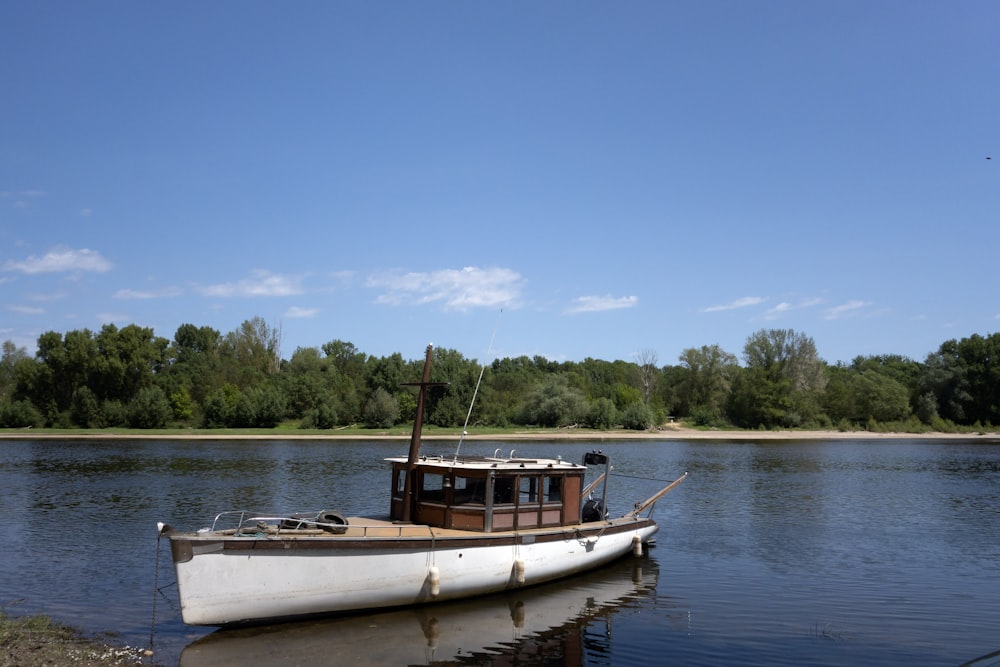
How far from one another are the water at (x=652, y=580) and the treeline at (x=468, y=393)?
4911cm

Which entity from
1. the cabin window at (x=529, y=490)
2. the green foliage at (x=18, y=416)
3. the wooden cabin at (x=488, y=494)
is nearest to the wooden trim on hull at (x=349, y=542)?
the wooden cabin at (x=488, y=494)

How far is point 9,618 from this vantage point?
1467 cm

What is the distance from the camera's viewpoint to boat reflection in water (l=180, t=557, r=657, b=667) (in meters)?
13.4

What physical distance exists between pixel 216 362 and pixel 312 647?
105142 millimetres

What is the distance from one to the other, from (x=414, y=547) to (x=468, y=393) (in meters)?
80.9

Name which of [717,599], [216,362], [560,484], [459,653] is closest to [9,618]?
[459,653]

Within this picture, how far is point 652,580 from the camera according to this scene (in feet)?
65.3

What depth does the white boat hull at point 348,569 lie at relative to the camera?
44.8 feet

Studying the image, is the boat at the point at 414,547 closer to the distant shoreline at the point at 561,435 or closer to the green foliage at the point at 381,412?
the distant shoreline at the point at 561,435

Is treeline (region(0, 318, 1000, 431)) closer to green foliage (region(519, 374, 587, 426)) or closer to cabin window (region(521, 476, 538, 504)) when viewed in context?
green foliage (region(519, 374, 587, 426))

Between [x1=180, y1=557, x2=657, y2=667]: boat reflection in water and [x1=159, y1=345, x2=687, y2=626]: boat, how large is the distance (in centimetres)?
35

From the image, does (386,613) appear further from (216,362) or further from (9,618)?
(216,362)

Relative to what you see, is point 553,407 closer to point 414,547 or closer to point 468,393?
point 468,393

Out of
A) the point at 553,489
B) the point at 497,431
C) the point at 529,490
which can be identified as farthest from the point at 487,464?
the point at 497,431
